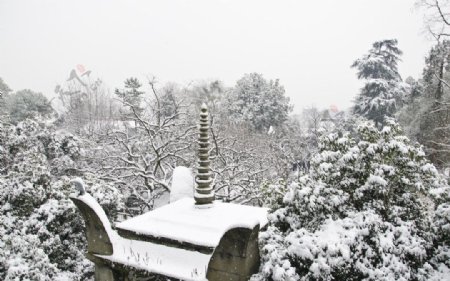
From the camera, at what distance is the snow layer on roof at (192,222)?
7.13m

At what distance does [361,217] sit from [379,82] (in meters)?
21.7

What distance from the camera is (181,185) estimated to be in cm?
1027

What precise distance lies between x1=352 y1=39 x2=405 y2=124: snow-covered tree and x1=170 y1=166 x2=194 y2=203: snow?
18.3 m

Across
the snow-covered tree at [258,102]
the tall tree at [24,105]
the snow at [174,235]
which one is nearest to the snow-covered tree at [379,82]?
the snow-covered tree at [258,102]

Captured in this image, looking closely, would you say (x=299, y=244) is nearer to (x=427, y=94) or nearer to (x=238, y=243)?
(x=238, y=243)

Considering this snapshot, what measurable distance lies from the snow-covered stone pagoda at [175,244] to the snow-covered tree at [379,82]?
1946 centimetres

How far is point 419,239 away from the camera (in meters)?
5.31

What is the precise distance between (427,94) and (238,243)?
2033 cm

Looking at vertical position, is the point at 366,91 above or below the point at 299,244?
above

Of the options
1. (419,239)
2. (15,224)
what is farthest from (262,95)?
(419,239)

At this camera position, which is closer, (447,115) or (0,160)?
(0,160)

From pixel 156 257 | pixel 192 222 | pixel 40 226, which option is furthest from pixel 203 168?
pixel 40 226

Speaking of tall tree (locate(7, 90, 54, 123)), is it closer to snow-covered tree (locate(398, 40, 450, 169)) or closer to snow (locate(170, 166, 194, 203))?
snow (locate(170, 166, 194, 203))

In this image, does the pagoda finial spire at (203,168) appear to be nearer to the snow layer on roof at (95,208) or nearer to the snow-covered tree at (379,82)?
the snow layer on roof at (95,208)
